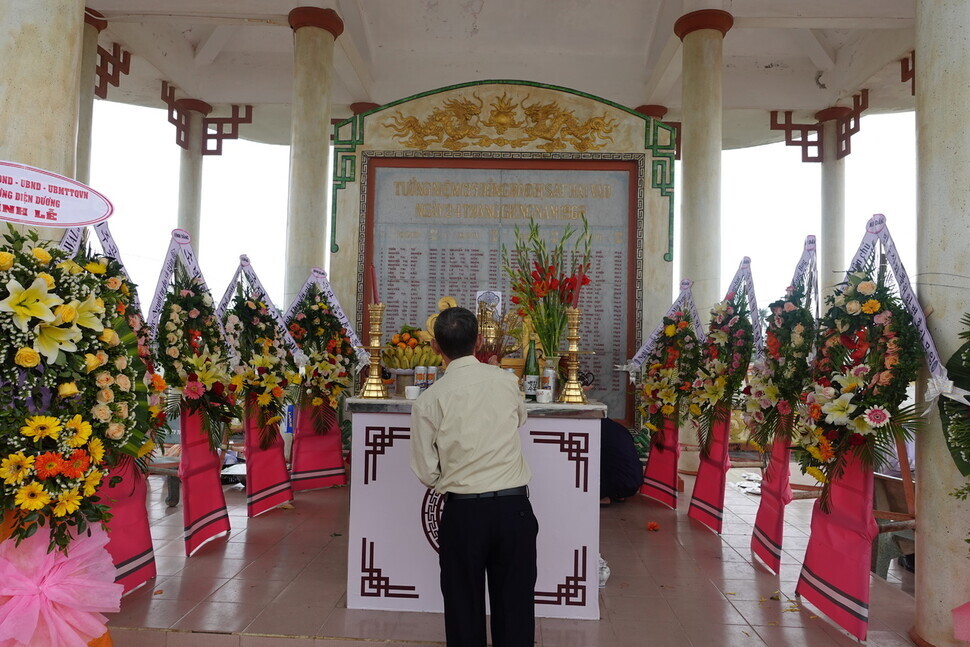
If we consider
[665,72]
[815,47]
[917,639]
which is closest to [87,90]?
[665,72]

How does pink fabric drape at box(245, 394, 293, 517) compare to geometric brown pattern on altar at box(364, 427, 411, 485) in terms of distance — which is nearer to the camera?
geometric brown pattern on altar at box(364, 427, 411, 485)

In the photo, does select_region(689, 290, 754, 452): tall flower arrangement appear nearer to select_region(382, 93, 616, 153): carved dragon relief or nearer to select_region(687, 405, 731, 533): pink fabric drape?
select_region(687, 405, 731, 533): pink fabric drape

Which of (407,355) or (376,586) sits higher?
(407,355)

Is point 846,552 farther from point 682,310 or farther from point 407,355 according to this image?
point 682,310

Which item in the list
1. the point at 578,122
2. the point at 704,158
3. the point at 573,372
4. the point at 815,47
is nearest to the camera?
the point at 573,372

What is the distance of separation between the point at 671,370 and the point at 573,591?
9.63 feet

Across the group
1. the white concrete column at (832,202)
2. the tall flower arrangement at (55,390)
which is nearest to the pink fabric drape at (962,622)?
the tall flower arrangement at (55,390)

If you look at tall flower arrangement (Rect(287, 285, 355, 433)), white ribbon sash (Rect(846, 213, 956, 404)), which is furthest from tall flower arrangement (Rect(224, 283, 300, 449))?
white ribbon sash (Rect(846, 213, 956, 404))

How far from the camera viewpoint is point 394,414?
3.48m

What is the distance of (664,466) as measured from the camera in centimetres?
611

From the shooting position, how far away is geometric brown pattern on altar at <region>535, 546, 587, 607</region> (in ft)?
11.2

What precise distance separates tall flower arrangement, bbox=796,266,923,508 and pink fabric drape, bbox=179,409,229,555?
11.1 feet

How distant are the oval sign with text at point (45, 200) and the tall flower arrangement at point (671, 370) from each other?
438cm

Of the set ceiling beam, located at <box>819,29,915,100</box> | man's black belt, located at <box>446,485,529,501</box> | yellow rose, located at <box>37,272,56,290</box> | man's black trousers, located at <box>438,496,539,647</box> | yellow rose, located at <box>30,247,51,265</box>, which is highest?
ceiling beam, located at <box>819,29,915,100</box>
